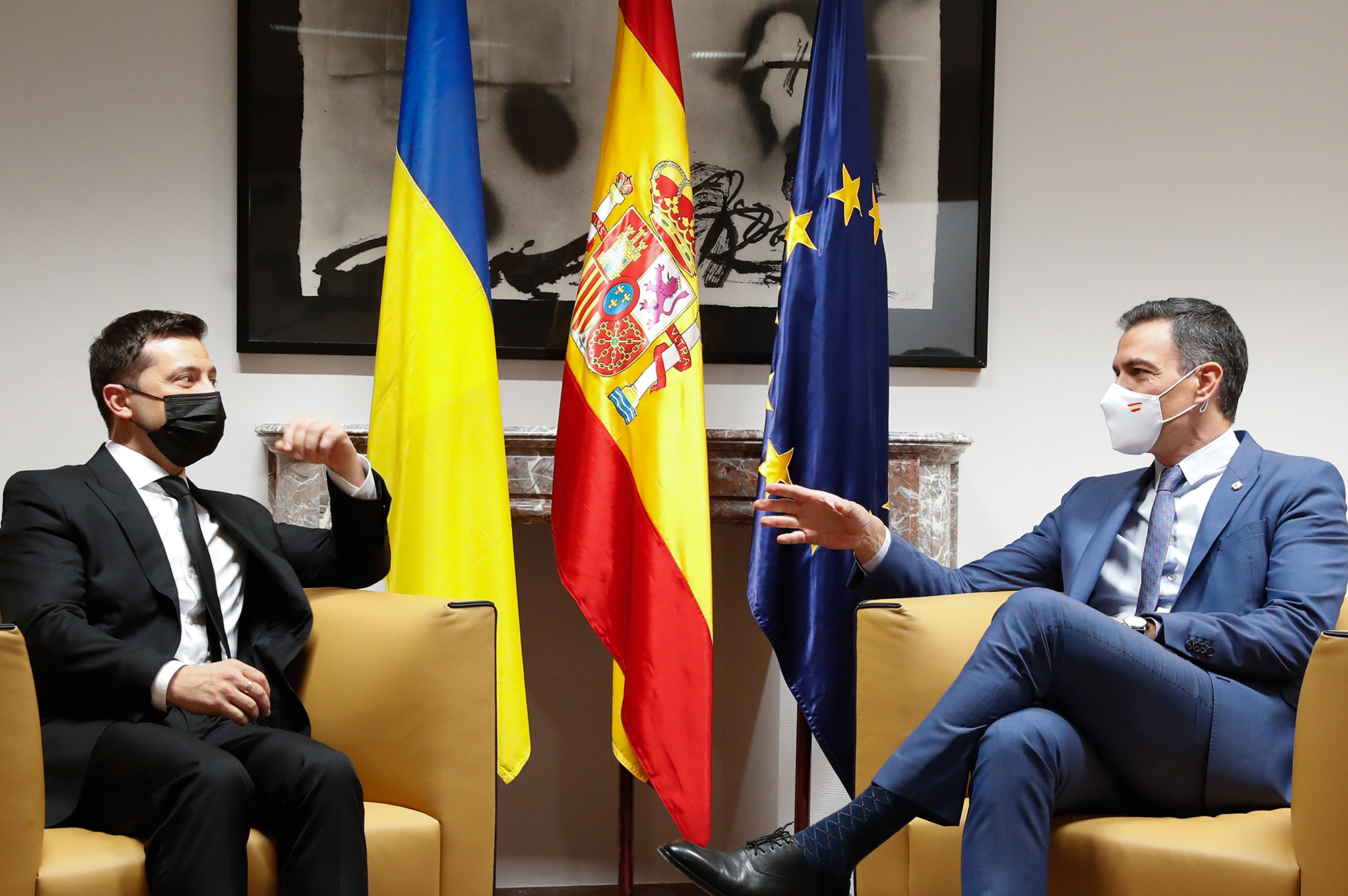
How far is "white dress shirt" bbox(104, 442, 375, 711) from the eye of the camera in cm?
184

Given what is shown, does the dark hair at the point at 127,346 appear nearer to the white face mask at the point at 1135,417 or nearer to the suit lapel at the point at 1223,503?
the white face mask at the point at 1135,417

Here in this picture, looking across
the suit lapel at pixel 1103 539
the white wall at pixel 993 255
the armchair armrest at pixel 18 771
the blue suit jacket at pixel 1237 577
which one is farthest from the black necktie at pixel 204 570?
the suit lapel at pixel 1103 539

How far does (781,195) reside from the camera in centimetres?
280

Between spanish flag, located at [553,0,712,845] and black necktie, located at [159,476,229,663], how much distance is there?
0.72 m

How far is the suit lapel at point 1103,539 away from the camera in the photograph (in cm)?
196

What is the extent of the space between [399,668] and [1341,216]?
2.90 m

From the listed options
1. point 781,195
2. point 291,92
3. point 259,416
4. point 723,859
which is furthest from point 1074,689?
point 291,92

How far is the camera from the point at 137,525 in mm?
1818

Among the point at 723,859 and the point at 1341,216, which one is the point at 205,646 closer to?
the point at 723,859

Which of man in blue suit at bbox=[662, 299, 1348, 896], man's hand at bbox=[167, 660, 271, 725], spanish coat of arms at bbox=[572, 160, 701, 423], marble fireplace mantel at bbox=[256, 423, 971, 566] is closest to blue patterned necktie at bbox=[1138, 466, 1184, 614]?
man in blue suit at bbox=[662, 299, 1348, 896]

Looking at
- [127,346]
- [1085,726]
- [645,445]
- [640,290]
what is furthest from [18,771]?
[1085,726]

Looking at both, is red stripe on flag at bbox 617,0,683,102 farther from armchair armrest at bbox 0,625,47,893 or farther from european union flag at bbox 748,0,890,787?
armchair armrest at bbox 0,625,47,893

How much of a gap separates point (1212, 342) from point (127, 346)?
2.12 m

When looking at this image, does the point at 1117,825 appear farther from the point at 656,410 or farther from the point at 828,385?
the point at 656,410
